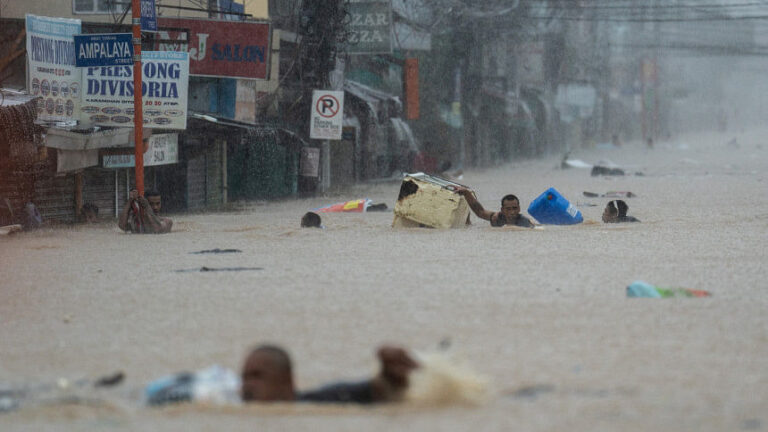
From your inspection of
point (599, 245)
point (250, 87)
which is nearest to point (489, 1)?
point (250, 87)

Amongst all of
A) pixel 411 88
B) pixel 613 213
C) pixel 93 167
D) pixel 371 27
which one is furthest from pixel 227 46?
pixel 411 88

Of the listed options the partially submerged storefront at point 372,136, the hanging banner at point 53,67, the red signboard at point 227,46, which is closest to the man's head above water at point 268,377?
the hanging banner at point 53,67

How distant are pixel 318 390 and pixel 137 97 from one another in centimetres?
1464

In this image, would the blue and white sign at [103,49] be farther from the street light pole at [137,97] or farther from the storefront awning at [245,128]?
the storefront awning at [245,128]

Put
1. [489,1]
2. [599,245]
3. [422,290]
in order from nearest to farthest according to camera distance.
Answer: [422,290] → [599,245] → [489,1]

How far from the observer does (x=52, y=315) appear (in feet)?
30.7

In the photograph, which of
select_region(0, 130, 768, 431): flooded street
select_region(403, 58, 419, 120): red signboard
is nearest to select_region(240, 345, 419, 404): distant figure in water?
select_region(0, 130, 768, 431): flooded street

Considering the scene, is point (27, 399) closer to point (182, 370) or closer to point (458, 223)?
point (182, 370)

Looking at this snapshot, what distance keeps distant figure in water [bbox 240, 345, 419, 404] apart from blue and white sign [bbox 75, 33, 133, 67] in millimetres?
13895

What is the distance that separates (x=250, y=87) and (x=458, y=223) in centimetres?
1227

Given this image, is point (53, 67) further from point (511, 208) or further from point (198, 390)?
point (198, 390)

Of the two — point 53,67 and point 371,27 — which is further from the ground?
point 371,27

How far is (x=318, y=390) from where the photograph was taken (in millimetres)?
5781

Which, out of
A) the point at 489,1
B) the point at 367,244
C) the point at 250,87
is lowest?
the point at 367,244
